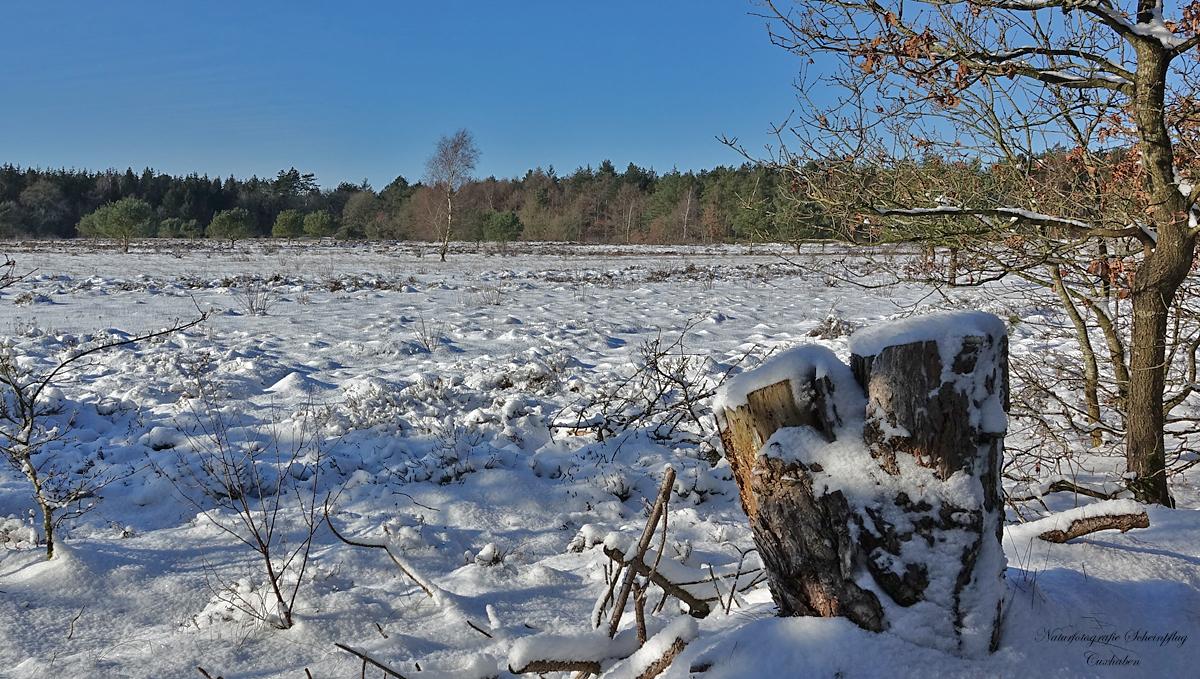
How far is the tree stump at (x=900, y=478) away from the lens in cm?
145

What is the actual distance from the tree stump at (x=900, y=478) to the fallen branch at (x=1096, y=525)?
34.4 inches

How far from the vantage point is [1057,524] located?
7.30ft

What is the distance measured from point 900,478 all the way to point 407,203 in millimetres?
67110

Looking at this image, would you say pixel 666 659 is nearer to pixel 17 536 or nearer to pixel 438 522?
pixel 438 522

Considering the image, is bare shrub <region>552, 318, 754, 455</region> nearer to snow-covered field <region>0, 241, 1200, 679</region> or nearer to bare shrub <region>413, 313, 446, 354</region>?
snow-covered field <region>0, 241, 1200, 679</region>

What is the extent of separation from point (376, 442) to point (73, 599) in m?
2.33

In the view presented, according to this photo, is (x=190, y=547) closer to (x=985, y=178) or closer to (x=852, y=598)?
(x=852, y=598)

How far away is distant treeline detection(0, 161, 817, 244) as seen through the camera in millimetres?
54625

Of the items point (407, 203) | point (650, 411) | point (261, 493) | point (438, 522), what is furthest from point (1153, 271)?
point (407, 203)

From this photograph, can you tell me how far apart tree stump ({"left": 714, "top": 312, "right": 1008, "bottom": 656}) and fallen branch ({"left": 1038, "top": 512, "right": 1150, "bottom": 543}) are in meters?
0.87

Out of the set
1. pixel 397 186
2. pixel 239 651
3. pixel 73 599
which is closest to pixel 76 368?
pixel 73 599

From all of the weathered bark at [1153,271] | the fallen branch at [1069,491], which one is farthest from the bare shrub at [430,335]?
the weathered bark at [1153,271]

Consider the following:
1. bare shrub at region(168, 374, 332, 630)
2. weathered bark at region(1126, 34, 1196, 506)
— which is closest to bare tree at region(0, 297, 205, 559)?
bare shrub at region(168, 374, 332, 630)

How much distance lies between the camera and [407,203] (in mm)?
64312
